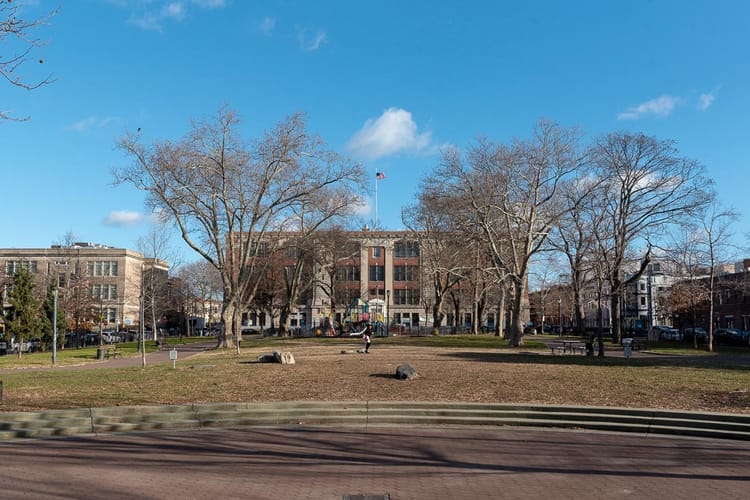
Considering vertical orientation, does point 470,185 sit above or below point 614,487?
above

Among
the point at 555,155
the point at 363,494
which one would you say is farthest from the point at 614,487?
the point at 555,155

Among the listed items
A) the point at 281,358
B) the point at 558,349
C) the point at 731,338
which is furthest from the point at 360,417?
the point at 731,338

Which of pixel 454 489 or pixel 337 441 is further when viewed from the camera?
pixel 337 441

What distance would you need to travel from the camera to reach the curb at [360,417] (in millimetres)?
14648

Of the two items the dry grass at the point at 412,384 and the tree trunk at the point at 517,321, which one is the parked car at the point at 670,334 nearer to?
the tree trunk at the point at 517,321

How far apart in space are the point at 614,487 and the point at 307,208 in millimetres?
37264

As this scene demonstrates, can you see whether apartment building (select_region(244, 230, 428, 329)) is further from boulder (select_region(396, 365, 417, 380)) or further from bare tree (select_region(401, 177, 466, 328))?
boulder (select_region(396, 365, 417, 380))

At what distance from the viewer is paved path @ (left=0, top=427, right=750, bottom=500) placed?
941 cm

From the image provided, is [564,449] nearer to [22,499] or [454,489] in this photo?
[454,489]

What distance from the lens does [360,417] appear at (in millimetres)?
15820

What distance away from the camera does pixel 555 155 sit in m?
39.9

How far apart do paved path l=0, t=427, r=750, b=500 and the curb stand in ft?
2.10

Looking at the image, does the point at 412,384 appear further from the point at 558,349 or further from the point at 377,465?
the point at 558,349

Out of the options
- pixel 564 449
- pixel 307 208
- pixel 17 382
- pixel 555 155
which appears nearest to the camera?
pixel 564 449
